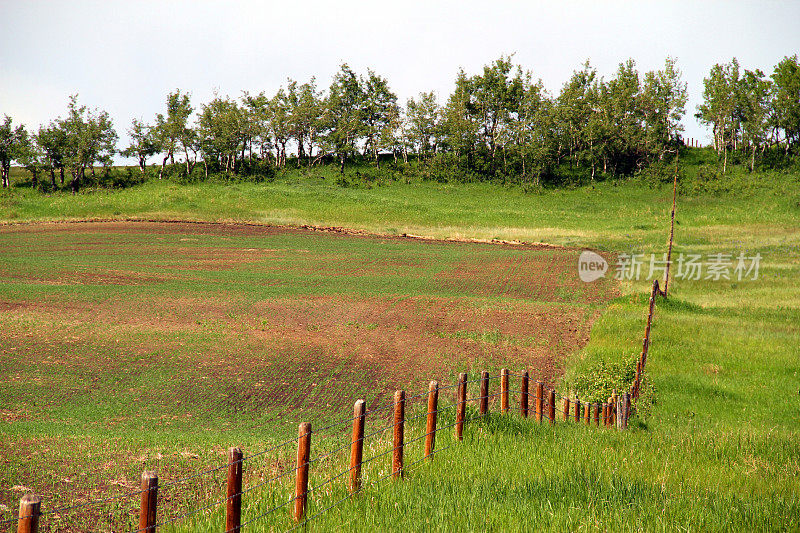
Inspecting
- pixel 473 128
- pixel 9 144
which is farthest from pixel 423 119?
pixel 9 144

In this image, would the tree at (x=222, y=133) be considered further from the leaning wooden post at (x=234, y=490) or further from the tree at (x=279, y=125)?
the leaning wooden post at (x=234, y=490)

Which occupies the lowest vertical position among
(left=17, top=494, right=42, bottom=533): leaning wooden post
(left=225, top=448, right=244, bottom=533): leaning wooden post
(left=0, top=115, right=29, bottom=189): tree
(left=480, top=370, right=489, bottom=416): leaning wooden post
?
(left=480, top=370, right=489, bottom=416): leaning wooden post

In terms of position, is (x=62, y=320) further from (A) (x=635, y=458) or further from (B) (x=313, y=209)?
→ (B) (x=313, y=209)

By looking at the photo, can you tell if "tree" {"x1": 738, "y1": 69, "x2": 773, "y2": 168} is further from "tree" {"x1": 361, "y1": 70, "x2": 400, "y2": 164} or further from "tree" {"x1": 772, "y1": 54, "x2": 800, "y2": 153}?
"tree" {"x1": 361, "y1": 70, "x2": 400, "y2": 164}

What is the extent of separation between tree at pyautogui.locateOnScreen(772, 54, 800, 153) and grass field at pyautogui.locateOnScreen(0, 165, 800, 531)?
36205mm

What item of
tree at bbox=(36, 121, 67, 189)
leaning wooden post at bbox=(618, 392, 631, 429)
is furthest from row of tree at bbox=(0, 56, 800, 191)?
leaning wooden post at bbox=(618, 392, 631, 429)

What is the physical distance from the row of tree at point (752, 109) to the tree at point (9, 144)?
315ft

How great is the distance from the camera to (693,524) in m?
7.02

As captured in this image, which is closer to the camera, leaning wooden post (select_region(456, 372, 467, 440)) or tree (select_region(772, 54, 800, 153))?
leaning wooden post (select_region(456, 372, 467, 440))

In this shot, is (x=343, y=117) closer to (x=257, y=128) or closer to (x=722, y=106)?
(x=257, y=128)

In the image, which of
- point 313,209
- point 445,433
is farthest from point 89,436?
point 313,209

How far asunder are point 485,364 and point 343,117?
90.0 m

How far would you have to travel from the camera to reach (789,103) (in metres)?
93.1

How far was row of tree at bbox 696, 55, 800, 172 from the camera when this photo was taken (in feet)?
305
